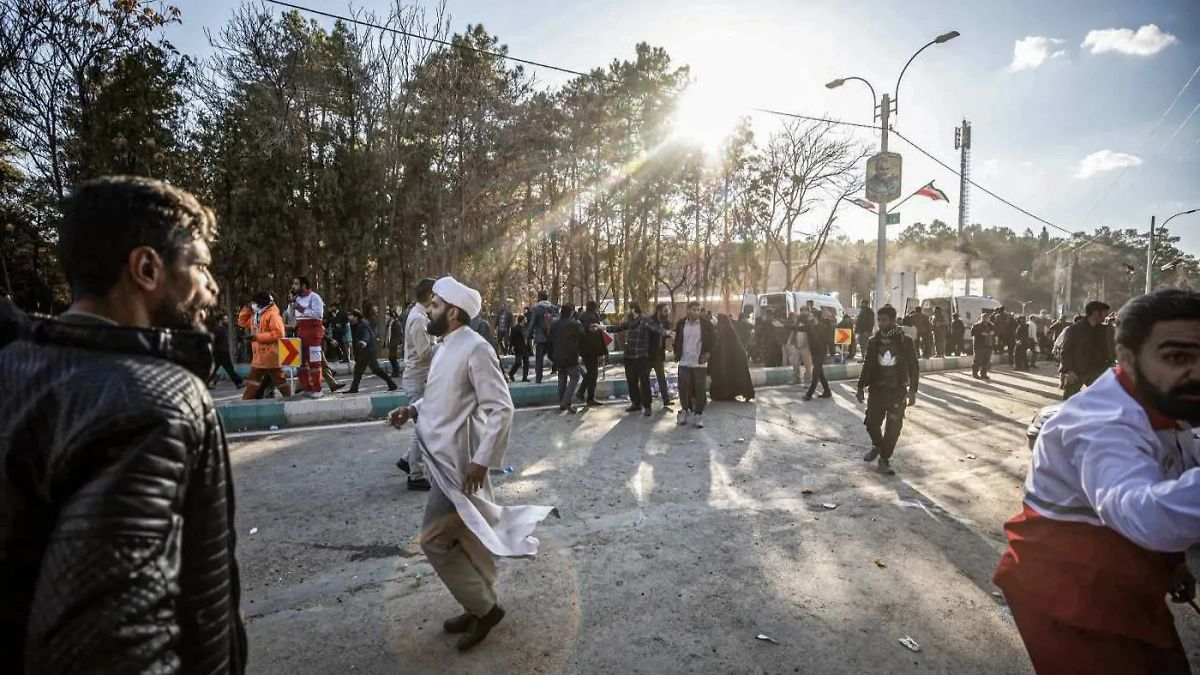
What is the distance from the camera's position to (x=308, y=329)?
31.9 feet

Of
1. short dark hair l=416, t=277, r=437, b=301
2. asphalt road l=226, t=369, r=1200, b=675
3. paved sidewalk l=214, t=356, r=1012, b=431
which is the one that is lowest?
asphalt road l=226, t=369, r=1200, b=675

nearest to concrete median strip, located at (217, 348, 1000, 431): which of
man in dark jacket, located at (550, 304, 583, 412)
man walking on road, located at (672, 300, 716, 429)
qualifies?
man in dark jacket, located at (550, 304, 583, 412)

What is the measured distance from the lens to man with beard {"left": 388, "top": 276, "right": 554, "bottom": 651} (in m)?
3.00

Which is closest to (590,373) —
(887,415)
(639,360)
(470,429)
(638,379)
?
(638,379)

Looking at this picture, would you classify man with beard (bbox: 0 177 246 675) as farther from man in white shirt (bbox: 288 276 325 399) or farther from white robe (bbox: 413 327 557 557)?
man in white shirt (bbox: 288 276 325 399)

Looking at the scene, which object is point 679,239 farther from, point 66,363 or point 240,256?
point 66,363

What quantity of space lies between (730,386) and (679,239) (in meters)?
23.3

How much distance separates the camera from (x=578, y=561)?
13.0 feet

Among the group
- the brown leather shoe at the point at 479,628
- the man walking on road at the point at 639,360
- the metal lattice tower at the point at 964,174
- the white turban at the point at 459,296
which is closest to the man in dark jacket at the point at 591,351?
the man walking on road at the point at 639,360

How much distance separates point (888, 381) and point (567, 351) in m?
4.79

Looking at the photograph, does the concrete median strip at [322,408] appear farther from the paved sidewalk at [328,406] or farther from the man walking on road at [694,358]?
the man walking on road at [694,358]

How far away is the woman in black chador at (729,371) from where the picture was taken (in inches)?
421

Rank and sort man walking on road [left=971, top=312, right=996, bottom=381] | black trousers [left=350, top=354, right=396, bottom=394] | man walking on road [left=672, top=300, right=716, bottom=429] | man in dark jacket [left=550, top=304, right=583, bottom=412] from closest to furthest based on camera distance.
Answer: man walking on road [left=672, top=300, right=716, bottom=429]
man in dark jacket [left=550, top=304, right=583, bottom=412]
black trousers [left=350, top=354, right=396, bottom=394]
man walking on road [left=971, top=312, right=996, bottom=381]

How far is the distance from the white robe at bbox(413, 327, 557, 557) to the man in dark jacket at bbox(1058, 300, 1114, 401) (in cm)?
786
